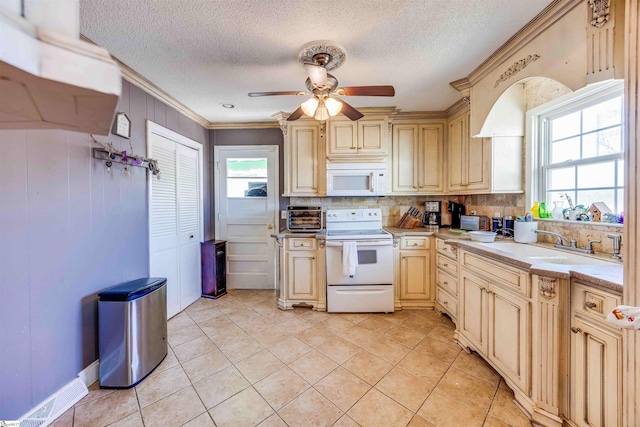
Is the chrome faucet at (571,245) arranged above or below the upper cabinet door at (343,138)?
below

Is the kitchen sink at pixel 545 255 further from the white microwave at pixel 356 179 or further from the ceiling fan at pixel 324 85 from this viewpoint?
the ceiling fan at pixel 324 85

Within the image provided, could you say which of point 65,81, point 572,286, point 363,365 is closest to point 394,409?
point 363,365

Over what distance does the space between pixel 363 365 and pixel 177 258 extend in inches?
90.9

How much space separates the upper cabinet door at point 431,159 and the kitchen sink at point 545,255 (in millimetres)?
1280

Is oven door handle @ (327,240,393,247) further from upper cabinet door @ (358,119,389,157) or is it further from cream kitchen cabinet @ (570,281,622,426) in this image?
cream kitchen cabinet @ (570,281,622,426)

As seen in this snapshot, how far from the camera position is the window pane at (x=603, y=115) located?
1.69 metres

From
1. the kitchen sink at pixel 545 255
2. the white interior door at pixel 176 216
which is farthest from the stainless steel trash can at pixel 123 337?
the kitchen sink at pixel 545 255

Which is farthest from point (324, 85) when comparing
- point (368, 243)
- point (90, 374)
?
point (90, 374)

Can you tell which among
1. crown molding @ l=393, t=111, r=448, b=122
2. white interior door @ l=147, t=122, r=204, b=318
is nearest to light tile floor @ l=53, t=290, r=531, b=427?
white interior door @ l=147, t=122, r=204, b=318

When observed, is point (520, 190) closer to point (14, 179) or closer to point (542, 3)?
Answer: point (542, 3)

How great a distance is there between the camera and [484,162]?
2.51 m

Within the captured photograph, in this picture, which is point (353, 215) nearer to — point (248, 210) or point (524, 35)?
point (248, 210)

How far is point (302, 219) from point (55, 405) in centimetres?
243

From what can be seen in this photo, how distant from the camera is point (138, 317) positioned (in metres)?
1.82
